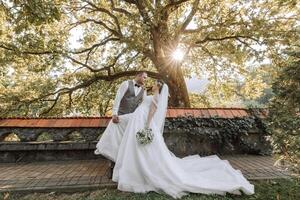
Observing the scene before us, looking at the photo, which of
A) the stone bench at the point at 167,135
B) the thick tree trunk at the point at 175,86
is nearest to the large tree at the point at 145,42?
the thick tree trunk at the point at 175,86

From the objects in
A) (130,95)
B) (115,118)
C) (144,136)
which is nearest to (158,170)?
(144,136)

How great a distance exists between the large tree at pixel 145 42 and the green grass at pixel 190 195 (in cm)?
457

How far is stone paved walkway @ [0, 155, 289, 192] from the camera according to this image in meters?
4.70

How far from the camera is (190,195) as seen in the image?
415 cm

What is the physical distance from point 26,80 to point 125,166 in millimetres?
10055

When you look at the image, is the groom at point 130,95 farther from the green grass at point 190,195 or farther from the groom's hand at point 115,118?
the green grass at point 190,195

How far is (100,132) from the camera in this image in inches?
284

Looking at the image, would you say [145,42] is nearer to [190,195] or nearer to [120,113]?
[120,113]

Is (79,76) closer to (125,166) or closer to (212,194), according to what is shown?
(125,166)

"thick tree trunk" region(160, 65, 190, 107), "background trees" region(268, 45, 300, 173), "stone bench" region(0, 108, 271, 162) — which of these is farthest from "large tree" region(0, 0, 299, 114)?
"background trees" region(268, 45, 300, 173)

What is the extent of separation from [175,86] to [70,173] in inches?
278

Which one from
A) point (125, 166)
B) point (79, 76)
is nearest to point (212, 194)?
point (125, 166)

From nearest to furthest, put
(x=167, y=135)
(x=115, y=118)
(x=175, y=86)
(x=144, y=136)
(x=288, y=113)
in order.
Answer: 1. (x=288, y=113)
2. (x=144, y=136)
3. (x=115, y=118)
4. (x=167, y=135)
5. (x=175, y=86)

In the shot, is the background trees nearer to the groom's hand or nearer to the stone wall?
the groom's hand
